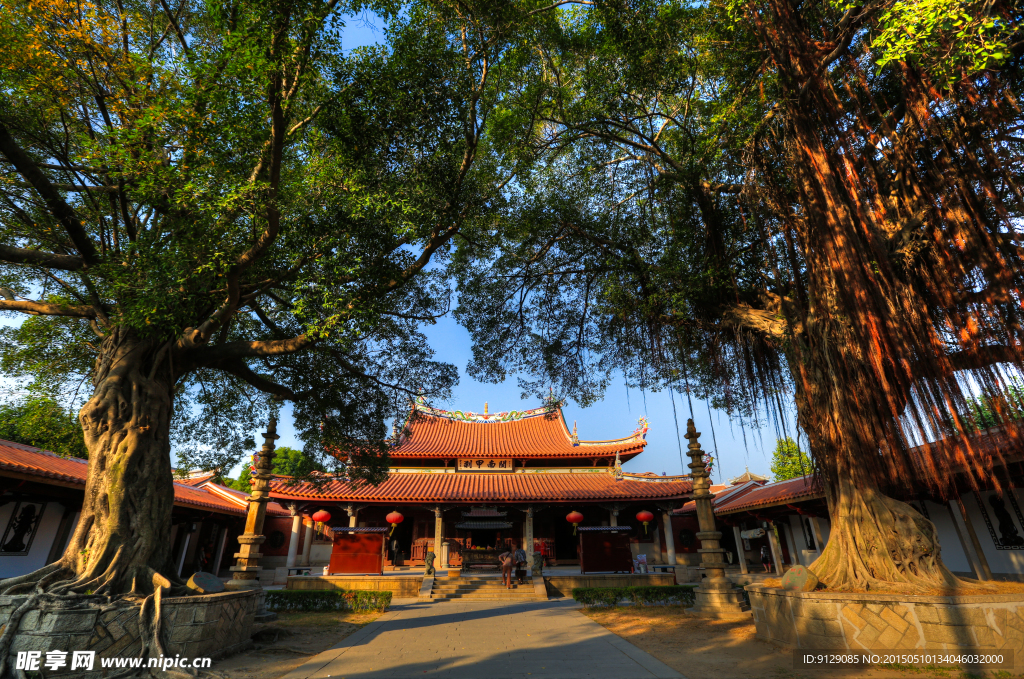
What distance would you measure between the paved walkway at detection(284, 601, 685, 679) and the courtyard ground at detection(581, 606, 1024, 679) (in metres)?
0.37

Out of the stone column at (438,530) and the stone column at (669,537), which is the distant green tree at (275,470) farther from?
the stone column at (669,537)

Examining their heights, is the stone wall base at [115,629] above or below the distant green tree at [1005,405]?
below

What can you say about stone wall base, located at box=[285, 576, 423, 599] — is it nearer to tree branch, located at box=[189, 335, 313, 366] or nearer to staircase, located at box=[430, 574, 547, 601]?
staircase, located at box=[430, 574, 547, 601]

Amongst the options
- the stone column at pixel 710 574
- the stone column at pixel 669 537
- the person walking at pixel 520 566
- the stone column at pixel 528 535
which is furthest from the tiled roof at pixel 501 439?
the stone column at pixel 710 574

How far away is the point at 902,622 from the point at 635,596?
22.6 feet

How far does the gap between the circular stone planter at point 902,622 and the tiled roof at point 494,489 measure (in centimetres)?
1068

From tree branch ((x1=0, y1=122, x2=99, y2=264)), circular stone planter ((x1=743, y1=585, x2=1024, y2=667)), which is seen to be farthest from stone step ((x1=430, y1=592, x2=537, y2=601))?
tree branch ((x1=0, y1=122, x2=99, y2=264))

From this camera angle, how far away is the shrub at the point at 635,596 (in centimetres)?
1044

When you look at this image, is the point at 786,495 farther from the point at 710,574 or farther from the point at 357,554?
the point at 357,554

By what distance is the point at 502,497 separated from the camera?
15.7 metres

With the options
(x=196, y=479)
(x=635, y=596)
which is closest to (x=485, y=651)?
(x=635, y=596)

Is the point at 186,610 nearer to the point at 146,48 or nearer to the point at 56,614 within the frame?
the point at 56,614

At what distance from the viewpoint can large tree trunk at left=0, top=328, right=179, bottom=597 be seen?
5211 mm

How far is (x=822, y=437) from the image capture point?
6035 mm
